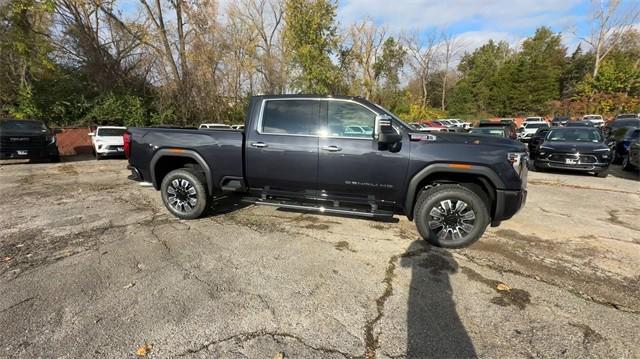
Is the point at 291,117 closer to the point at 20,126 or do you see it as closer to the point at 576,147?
the point at 576,147

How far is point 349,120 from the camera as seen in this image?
4605 millimetres

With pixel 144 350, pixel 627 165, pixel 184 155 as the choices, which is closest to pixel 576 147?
pixel 627 165

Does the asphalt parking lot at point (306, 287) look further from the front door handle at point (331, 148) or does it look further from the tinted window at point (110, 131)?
the tinted window at point (110, 131)

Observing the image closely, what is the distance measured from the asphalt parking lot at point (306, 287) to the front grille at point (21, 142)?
7509 mm

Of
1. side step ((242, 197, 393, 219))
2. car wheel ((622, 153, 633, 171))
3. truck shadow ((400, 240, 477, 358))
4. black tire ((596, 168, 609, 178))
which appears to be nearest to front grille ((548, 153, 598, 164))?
black tire ((596, 168, 609, 178))

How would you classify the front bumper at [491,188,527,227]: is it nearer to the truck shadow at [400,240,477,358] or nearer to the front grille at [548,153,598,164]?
the truck shadow at [400,240,477,358]

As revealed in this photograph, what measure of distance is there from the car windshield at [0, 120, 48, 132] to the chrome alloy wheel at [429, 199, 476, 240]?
14284mm

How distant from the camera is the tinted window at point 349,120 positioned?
4531mm

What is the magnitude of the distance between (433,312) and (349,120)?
2.65 meters

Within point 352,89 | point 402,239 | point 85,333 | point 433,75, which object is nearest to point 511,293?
point 402,239

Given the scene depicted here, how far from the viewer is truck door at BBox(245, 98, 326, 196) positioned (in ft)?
15.4

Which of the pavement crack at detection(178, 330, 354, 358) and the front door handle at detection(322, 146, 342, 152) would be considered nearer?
the pavement crack at detection(178, 330, 354, 358)

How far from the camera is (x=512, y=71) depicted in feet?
147

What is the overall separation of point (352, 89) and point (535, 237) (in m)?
31.9
